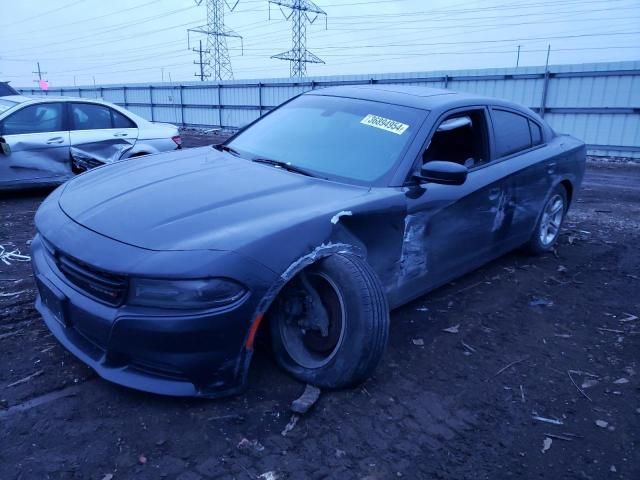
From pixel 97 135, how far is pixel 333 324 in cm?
580

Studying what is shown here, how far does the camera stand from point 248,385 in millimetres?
2527

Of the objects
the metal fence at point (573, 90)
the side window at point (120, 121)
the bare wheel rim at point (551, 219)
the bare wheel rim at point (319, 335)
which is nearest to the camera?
the bare wheel rim at point (319, 335)

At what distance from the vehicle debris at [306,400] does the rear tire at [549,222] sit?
3.18 meters

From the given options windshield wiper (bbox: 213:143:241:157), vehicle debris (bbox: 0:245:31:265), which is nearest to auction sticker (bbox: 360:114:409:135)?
windshield wiper (bbox: 213:143:241:157)

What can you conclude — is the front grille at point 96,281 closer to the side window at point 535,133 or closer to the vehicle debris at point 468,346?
the vehicle debris at point 468,346

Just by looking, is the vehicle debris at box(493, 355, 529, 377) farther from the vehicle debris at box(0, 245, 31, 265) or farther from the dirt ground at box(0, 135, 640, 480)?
the vehicle debris at box(0, 245, 31, 265)

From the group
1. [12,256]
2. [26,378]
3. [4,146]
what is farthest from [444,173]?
[4,146]

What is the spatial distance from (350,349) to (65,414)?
137cm

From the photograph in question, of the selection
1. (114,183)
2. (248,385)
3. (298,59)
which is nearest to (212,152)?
(114,183)

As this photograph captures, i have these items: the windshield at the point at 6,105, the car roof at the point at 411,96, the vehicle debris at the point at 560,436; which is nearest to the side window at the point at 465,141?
the car roof at the point at 411,96

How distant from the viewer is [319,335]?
2.57 m

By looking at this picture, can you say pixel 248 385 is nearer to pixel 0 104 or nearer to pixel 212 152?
pixel 212 152

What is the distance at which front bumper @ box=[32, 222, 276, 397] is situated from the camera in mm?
2113

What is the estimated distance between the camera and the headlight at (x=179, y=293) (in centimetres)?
210
